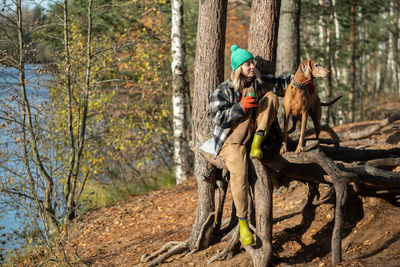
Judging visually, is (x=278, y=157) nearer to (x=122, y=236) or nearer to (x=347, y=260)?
(x=347, y=260)

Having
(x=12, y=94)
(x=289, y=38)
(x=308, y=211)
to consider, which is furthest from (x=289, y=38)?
(x=12, y=94)

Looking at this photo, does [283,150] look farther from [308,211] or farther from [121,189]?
[121,189]

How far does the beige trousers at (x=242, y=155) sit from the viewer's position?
4297mm

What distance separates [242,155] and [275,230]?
1.70 metres

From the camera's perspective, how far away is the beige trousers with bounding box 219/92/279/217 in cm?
430

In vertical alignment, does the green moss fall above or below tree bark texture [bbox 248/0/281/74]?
below

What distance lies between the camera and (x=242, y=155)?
4.43m

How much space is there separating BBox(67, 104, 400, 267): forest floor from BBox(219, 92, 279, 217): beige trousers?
3.11ft

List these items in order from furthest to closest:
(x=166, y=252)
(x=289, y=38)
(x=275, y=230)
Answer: (x=289, y=38) → (x=166, y=252) → (x=275, y=230)

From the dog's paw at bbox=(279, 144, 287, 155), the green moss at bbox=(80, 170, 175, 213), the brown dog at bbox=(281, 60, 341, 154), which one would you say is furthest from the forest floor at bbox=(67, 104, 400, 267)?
the brown dog at bbox=(281, 60, 341, 154)

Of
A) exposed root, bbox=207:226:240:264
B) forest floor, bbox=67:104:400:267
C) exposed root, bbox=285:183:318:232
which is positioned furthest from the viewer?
exposed root, bbox=285:183:318:232

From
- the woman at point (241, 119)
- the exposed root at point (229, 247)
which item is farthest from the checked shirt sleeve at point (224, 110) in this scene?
the exposed root at point (229, 247)

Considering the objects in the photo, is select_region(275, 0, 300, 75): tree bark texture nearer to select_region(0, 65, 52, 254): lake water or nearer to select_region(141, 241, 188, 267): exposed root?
select_region(141, 241, 188, 267): exposed root

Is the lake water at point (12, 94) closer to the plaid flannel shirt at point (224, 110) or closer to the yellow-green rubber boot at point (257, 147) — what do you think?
the plaid flannel shirt at point (224, 110)
